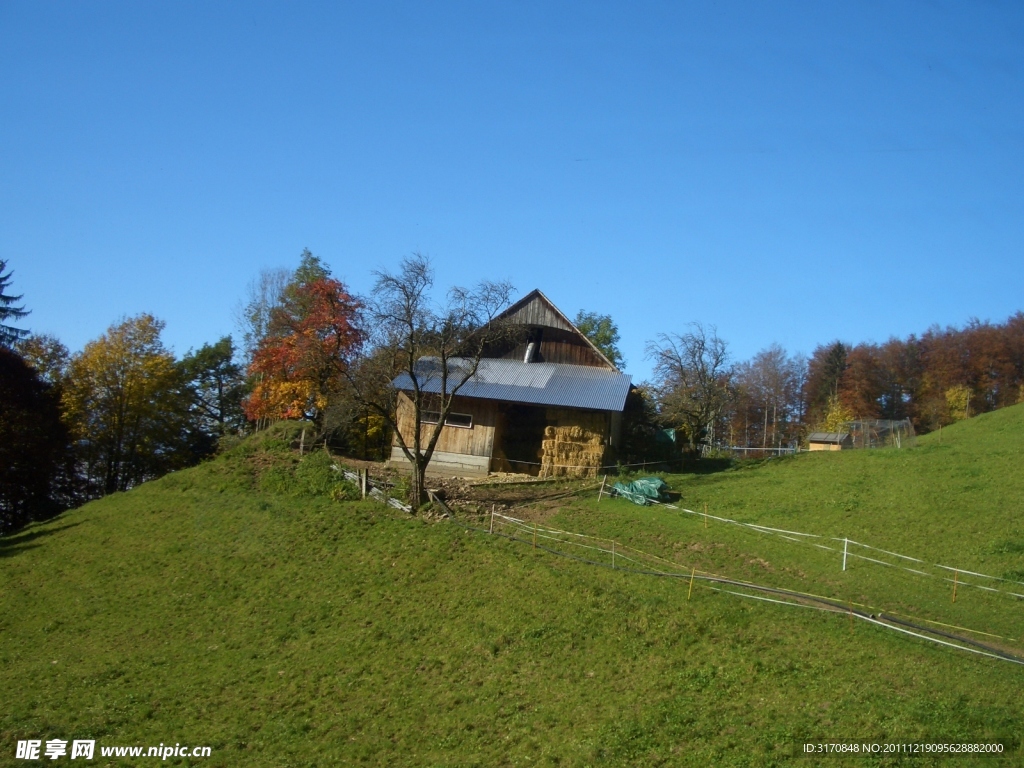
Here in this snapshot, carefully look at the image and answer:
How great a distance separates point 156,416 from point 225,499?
22.8m

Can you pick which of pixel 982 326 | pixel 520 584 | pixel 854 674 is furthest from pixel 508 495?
pixel 982 326

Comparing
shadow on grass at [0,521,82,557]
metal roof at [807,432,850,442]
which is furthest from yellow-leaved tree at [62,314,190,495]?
metal roof at [807,432,850,442]

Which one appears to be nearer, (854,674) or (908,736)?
(908,736)

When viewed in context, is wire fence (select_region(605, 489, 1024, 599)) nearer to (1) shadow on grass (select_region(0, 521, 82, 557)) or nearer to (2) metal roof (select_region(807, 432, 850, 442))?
(2) metal roof (select_region(807, 432, 850, 442))

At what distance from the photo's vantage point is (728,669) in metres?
13.3

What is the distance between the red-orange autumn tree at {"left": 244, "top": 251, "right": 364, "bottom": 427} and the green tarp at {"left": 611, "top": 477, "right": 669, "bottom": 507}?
535 inches

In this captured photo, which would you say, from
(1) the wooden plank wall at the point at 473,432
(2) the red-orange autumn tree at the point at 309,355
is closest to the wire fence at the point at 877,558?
(1) the wooden plank wall at the point at 473,432

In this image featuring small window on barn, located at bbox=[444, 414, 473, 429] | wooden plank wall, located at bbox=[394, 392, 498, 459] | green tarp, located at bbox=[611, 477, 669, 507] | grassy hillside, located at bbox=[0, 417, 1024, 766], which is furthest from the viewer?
small window on barn, located at bbox=[444, 414, 473, 429]

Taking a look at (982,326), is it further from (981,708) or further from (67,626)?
(67,626)

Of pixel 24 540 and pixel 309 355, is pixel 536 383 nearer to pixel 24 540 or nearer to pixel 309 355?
pixel 309 355

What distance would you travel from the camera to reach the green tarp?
2623cm

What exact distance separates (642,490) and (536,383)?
27.8 feet

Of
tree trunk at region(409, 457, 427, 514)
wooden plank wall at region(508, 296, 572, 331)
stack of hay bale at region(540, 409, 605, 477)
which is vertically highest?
wooden plank wall at region(508, 296, 572, 331)

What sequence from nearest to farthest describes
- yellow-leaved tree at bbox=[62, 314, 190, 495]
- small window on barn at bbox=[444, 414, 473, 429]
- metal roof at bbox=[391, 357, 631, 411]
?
metal roof at bbox=[391, 357, 631, 411]
small window on barn at bbox=[444, 414, 473, 429]
yellow-leaved tree at bbox=[62, 314, 190, 495]
